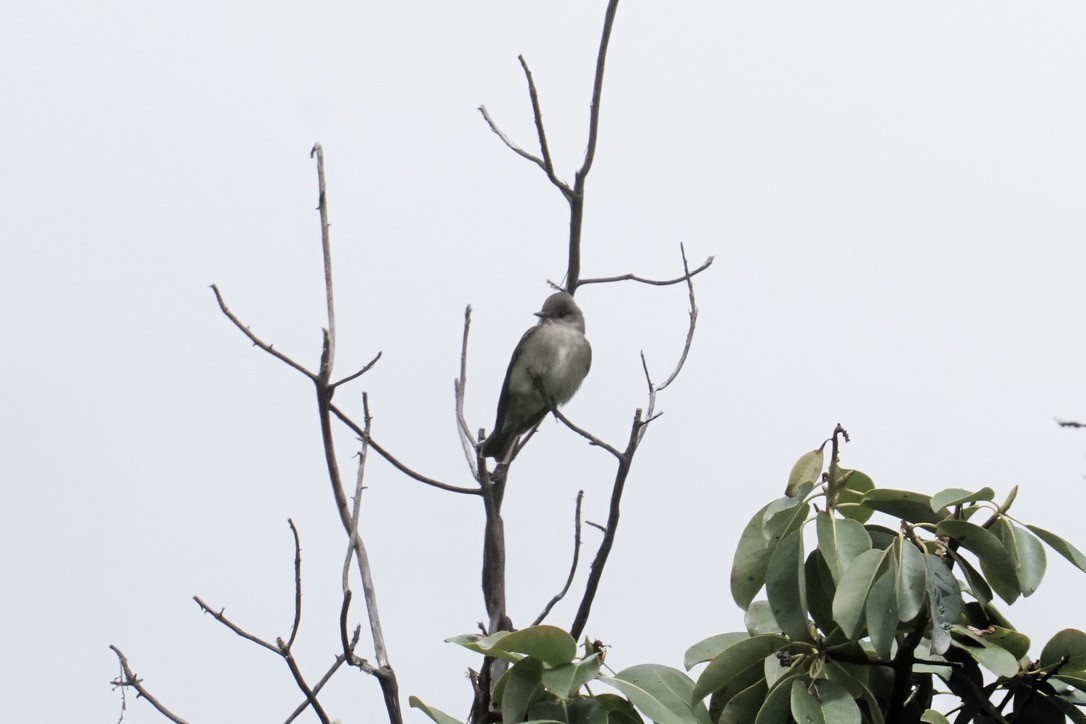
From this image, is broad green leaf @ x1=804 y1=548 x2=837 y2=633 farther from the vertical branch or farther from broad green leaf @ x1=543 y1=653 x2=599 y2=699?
the vertical branch

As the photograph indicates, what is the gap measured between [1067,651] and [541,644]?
990mm

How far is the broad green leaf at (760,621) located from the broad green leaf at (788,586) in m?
0.22

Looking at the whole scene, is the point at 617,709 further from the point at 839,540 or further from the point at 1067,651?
the point at 1067,651

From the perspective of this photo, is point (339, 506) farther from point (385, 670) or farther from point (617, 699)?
point (617, 699)

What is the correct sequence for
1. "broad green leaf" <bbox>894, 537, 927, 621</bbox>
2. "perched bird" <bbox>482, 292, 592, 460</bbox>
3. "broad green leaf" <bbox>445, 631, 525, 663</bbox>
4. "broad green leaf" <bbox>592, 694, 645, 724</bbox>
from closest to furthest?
"broad green leaf" <bbox>894, 537, 927, 621</bbox>
"broad green leaf" <bbox>445, 631, 525, 663</bbox>
"broad green leaf" <bbox>592, 694, 645, 724</bbox>
"perched bird" <bbox>482, 292, 592, 460</bbox>

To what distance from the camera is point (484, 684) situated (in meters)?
2.46

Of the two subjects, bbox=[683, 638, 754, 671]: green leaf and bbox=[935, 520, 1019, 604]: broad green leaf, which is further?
bbox=[683, 638, 754, 671]: green leaf

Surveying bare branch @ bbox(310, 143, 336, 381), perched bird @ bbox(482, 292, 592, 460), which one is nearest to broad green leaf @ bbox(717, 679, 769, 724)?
bare branch @ bbox(310, 143, 336, 381)

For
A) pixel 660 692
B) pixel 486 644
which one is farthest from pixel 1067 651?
pixel 486 644

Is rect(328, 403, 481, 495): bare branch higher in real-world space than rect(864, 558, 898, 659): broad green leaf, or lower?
higher

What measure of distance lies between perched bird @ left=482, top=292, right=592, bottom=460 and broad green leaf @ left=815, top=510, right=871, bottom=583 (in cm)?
561

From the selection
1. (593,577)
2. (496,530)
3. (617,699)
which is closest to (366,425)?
(496,530)

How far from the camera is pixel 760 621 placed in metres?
2.45

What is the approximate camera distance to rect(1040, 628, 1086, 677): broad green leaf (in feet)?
7.18
